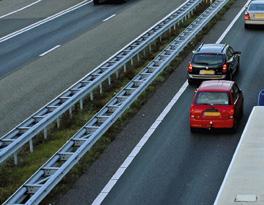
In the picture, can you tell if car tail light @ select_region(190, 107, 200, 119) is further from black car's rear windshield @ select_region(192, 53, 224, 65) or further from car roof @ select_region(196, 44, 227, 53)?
car roof @ select_region(196, 44, 227, 53)

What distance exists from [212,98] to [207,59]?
5.28m

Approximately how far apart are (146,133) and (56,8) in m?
27.1

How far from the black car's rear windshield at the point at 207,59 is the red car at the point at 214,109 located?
4755mm

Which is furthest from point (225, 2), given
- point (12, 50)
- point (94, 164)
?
point (94, 164)

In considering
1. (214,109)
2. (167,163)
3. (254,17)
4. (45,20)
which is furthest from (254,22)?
(167,163)

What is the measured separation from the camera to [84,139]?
16.5m

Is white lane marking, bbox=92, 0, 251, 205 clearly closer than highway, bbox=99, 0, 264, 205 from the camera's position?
No

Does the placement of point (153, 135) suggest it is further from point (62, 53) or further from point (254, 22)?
point (254, 22)

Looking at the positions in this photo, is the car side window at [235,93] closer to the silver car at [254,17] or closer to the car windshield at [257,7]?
the silver car at [254,17]

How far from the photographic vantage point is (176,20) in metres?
32.9

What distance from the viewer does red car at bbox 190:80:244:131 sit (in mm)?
18844

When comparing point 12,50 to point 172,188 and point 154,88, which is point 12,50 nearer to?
point 154,88

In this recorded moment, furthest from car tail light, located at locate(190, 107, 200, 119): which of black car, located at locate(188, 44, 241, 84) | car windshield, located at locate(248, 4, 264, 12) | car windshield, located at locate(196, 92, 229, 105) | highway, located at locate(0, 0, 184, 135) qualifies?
car windshield, located at locate(248, 4, 264, 12)

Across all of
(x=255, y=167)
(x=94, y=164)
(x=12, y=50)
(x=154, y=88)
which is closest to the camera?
(x=255, y=167)
